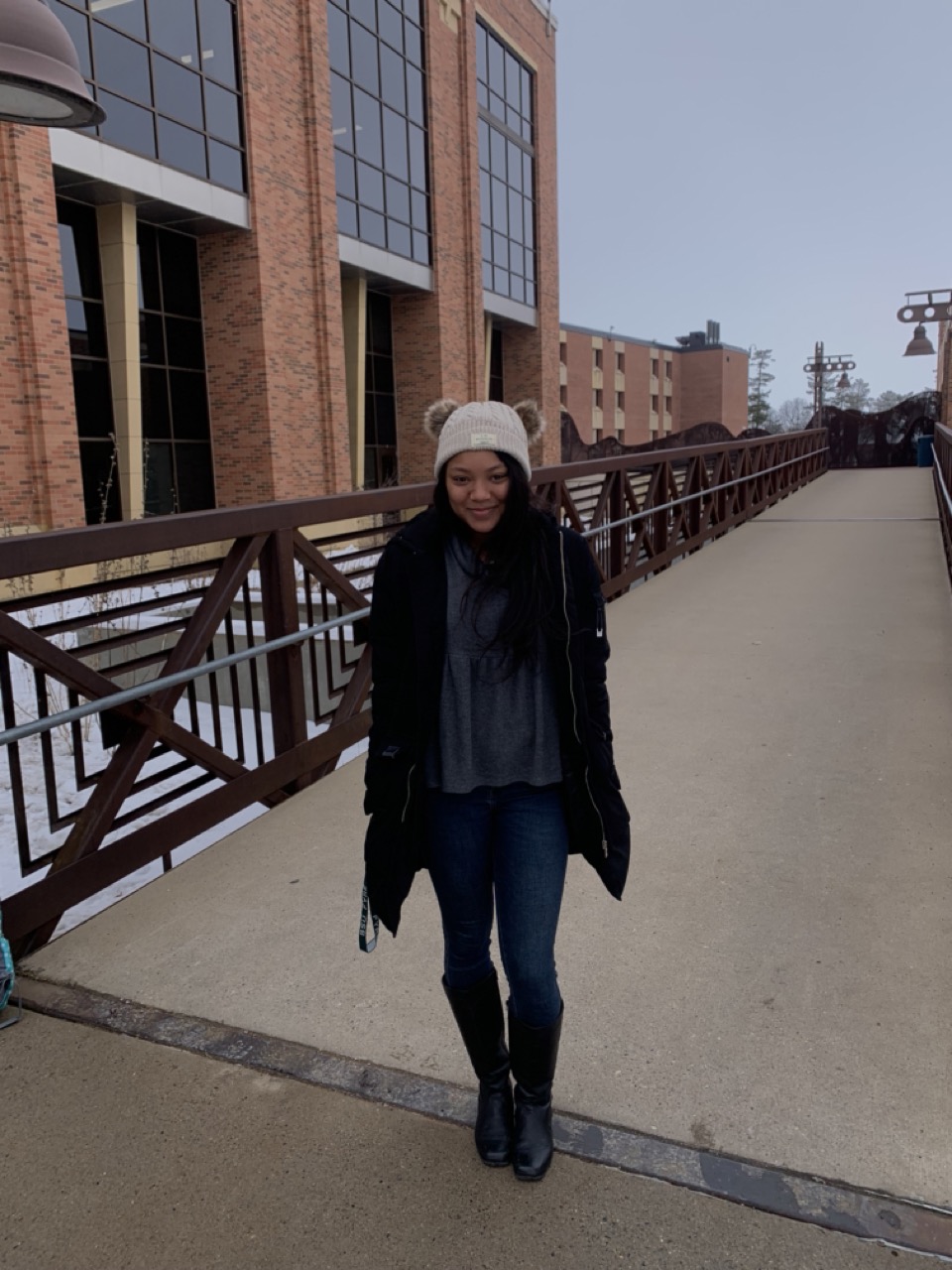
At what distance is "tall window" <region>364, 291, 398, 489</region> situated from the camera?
25.4 metres

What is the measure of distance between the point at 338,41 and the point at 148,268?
783 cm

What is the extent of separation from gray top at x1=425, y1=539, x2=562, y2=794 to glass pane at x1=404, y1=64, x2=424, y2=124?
26422 millimetres

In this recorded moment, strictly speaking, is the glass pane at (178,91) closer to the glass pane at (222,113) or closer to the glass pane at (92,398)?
the glass pane at (222,113)

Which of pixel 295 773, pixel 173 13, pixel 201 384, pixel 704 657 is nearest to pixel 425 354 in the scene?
pixel 201 384

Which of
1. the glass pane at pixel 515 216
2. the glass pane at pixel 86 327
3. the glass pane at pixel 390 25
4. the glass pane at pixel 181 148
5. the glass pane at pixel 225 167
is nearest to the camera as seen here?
the glass pane at pixel 181 148

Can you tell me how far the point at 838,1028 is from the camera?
2459 millimetres

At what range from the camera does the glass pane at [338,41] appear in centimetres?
2134

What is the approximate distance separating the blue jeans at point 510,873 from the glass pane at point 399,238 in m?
24.3

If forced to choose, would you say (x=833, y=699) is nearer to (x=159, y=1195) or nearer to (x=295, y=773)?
(x=295, y=773)

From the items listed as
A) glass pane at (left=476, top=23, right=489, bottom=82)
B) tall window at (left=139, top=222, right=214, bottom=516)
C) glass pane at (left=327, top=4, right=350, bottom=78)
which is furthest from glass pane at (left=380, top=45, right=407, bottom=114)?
tall window at (left=139, top=222, right=214, bottom=516)

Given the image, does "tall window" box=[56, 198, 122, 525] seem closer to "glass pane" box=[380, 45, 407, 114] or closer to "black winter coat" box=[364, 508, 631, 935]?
"glass pane" box=[380, 45, 407, 114]

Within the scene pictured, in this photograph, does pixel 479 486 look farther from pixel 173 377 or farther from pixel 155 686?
pixel 173 377

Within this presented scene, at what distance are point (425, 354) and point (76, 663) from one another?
24287mm

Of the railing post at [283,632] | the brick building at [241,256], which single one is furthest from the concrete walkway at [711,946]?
the brick building at [241,256]
